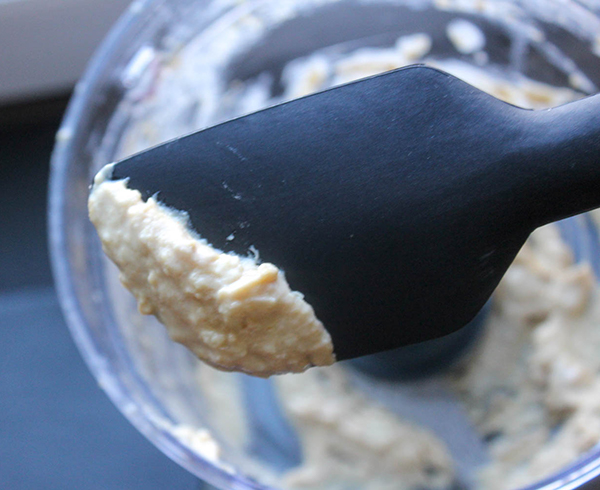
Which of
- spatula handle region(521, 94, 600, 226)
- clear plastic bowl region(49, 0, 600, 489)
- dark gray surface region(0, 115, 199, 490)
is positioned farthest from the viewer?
dark gray surface region(0, 115, 199, 490)

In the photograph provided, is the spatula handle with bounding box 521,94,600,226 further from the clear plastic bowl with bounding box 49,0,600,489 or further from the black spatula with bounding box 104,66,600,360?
the clear plastic bowl with bounding box 49,0,600,489

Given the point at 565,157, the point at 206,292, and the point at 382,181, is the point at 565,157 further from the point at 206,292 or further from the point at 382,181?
the point at 206,292

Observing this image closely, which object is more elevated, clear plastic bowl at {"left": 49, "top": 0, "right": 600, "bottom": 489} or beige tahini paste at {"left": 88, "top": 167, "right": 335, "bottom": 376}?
clear plastic bowl at {"left": 49, "top": 0, "right": 600, "bottom": 489}

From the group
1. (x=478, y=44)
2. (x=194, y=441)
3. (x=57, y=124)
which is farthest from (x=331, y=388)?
(x=57, y=124)

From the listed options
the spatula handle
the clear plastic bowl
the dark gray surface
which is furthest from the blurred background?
the spatula handle

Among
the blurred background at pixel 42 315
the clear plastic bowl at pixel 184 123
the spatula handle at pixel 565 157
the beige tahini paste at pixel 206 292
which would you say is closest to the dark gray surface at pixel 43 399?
the blurred background at pixel 42 315

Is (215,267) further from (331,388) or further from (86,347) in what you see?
(331,388)

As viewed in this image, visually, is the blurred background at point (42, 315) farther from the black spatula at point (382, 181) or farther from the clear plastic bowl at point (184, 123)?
the black spatula at point (382, 181)

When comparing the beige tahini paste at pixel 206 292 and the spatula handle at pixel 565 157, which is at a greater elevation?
the spatula handle at pixel 565 157
